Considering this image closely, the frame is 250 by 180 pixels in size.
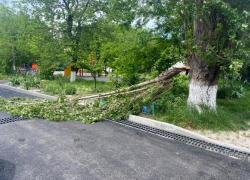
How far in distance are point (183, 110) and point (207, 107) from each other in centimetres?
66

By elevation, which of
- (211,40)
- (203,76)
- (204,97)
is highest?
(211,40)

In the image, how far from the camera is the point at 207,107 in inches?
214

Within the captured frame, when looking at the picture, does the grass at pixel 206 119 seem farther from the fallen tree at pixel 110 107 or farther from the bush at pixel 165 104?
the fallen tree at pixel 110 107

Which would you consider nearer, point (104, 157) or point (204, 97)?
point (104, 157)

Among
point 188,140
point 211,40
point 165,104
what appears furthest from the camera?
point 165,104

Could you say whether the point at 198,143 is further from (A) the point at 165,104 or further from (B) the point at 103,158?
(B) the point at 103,158

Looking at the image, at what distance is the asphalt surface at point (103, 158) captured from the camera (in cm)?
317

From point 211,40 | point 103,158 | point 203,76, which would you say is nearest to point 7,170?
point 103,158

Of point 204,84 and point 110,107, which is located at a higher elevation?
point 204,84

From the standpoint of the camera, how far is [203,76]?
557cm

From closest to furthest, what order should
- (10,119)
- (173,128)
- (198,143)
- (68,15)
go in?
(198,143)
(173,128)
(10,119)
(68,15)

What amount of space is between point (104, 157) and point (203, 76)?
11.9 ft

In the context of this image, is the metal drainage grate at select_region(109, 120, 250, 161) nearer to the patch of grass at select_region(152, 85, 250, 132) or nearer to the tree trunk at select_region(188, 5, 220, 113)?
the patch of grass at select_region(152, 85, 250, 132)

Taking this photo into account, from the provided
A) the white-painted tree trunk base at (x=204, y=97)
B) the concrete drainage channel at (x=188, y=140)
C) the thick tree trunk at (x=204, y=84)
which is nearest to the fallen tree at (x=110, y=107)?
the concrete drainage channel at (x=188, y=140)
